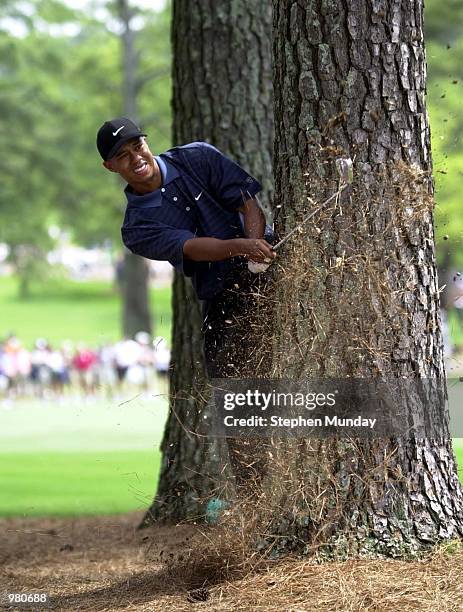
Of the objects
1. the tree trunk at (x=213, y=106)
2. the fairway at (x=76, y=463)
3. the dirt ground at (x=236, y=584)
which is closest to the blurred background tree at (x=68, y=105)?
the fairway at (x=76, y=463)

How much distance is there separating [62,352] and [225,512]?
77.9 feet

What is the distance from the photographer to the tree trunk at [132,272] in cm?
3428

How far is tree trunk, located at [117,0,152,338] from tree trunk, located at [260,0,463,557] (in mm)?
29808

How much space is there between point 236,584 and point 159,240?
5.10ft

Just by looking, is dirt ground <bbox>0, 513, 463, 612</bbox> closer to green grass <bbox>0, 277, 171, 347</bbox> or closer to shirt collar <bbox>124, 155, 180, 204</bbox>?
shirt collar <bbox>124, 155, 180, 204</bbox>

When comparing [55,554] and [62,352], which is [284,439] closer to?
[55,554]

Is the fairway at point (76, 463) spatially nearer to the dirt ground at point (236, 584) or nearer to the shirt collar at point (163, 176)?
the dirt ground at point (236, 584)

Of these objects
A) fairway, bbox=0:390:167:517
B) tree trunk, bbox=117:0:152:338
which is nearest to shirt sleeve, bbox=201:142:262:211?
fairway, bbox=0:390:167:517

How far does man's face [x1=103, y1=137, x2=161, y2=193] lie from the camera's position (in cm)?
490

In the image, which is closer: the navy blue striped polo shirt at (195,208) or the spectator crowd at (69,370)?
the navy blue striped polo shirt at (195,208)

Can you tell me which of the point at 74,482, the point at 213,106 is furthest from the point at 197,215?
→ the point at 74,482

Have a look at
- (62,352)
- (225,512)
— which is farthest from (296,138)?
→ (62,352)

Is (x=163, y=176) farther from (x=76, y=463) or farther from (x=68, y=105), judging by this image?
(x=68, y=105)

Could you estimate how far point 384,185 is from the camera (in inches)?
180
